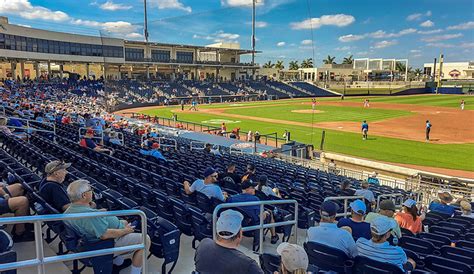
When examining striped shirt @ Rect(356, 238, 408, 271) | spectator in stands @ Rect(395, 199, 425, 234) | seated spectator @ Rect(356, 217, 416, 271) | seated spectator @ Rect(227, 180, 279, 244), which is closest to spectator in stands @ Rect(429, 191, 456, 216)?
spectator in stands @ Rect(395, 199, 425, 234)

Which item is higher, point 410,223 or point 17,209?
point 17,209

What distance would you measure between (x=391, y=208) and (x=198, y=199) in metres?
3.30

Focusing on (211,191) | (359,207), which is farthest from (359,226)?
(211,191)

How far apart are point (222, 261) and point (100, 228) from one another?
5.62ft

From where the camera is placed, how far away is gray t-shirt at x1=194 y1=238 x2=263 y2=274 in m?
3.22

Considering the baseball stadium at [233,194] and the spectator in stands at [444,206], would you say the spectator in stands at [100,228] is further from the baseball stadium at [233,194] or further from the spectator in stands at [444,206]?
the spectator in stands at [444,206]

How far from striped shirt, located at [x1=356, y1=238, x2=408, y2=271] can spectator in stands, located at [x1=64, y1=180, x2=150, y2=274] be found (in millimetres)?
2579

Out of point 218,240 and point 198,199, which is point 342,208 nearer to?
point 198,199

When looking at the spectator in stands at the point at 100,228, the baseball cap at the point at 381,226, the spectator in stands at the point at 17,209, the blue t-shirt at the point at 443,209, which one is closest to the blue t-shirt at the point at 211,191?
the spectator in stands at the point at 100,228

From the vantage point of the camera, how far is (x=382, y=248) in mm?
4141

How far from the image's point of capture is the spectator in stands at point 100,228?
4.17m

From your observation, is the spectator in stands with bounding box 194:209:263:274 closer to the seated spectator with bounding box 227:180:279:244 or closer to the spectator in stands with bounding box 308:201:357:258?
the spectator in stands with bounding box 308:201:357:258

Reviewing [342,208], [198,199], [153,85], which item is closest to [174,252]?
[198,199]

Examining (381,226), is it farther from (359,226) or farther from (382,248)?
(359,226)
